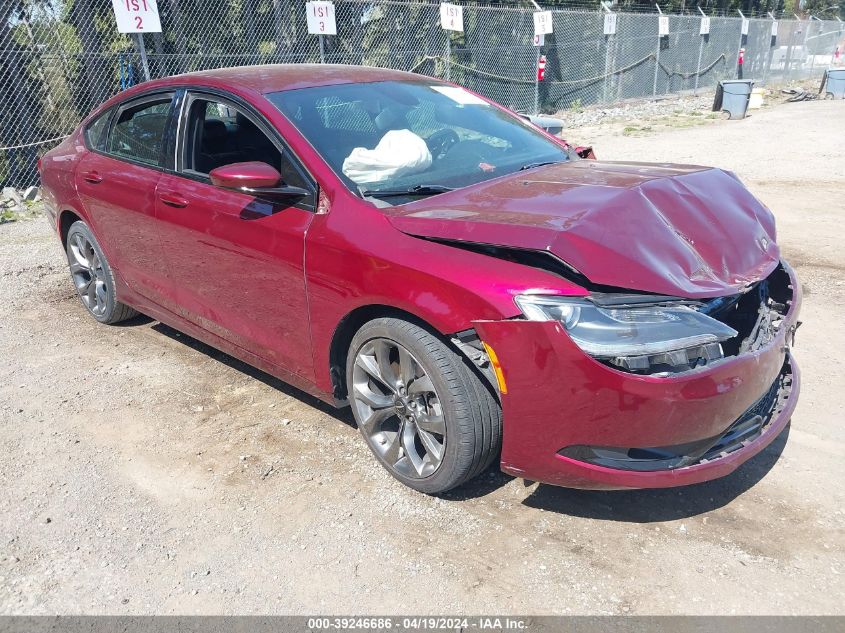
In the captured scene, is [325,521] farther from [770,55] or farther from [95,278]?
[770,55]

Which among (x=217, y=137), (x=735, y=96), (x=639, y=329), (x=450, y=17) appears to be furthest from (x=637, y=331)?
(x=735, y=96)

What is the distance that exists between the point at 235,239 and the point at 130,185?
114 centimetres

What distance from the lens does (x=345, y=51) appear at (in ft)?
45.3

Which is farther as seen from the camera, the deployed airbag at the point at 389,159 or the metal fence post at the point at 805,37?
the metal fence post at the point at 805,37

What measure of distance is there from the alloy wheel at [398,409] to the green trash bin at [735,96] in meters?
17.3

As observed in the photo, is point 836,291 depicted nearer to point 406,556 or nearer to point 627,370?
point 627,370

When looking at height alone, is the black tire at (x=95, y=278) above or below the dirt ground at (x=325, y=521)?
above

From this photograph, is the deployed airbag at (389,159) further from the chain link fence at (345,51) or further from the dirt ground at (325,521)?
the chain link fence at (345,51)

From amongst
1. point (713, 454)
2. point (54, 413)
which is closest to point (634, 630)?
point (713, 454)

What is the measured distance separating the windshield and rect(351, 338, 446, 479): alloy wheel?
70 centimetres

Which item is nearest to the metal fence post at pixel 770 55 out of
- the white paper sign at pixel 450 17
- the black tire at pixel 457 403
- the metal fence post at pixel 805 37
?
the metal fence post at pixel 805 37

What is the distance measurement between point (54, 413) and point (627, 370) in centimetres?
319

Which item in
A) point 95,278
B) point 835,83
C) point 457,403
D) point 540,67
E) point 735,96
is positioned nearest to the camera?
point 457,403

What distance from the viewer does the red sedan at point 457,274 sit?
2463 mm
